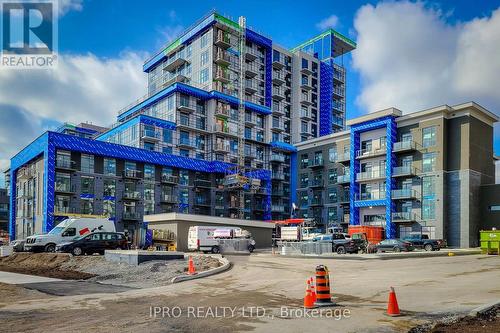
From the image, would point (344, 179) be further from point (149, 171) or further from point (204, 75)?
point (204, 75)

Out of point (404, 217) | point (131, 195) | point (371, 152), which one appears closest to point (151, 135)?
point (131, 195)

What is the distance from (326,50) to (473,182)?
6768 centimetres

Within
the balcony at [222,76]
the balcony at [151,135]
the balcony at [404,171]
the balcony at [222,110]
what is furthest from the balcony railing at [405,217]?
the balcony at [222,76]

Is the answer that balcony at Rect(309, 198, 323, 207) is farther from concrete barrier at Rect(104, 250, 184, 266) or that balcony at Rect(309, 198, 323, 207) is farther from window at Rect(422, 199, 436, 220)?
concrete barrier at Rect(104, 250, 184, 266)

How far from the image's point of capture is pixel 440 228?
58.3 m

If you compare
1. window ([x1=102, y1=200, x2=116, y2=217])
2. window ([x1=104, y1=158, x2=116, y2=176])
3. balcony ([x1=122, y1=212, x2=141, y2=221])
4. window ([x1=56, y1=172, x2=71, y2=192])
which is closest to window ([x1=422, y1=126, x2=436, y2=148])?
balcony ([x1=122, y1=212, x2=141, y2=221])

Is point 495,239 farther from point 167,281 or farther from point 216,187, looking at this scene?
point 216,187

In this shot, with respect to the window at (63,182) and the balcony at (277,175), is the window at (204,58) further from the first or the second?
the window at (63,182)

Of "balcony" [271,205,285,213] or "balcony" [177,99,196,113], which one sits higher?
"balcony" [177,99,196,113]

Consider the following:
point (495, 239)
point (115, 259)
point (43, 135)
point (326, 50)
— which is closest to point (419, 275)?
point (115, 259)

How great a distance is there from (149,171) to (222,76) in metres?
29.4

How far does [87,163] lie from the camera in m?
63.3

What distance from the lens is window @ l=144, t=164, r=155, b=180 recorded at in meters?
70.1

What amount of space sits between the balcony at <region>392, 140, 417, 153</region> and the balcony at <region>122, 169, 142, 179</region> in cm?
3873
